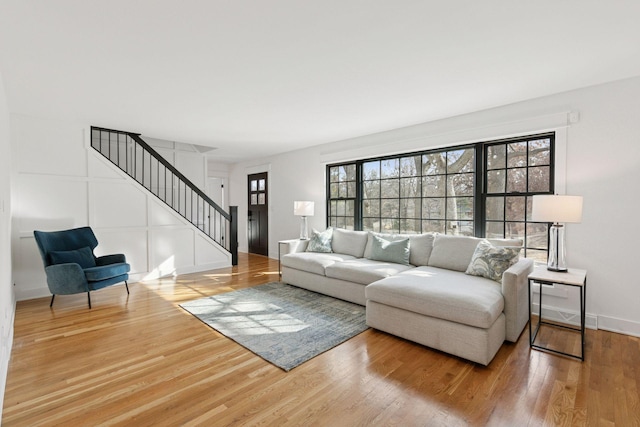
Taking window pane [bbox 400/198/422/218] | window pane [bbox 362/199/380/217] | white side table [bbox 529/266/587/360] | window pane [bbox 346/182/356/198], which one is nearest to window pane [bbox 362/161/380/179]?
window pane [bbox 346/182/356/198]

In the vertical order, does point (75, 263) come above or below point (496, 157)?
below

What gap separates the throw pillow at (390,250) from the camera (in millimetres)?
3893

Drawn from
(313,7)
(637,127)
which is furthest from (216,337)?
(637,127)

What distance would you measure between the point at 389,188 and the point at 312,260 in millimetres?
1729

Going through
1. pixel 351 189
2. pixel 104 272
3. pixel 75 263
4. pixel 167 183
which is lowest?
pixel 104 272

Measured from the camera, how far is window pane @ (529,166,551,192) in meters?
3.32

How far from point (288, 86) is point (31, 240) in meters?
4.07

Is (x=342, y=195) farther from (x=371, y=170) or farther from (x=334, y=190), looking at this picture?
(x=371, y=170)

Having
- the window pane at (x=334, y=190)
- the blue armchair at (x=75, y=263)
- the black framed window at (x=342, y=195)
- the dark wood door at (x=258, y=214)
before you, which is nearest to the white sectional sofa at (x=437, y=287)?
the black framed window at (x=342, y=195)

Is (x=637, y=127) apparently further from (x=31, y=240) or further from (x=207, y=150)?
(x=31, y=240)

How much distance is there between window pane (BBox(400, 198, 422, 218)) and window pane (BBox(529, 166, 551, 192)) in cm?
139

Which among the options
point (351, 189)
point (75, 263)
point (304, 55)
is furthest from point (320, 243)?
point (75, 263)

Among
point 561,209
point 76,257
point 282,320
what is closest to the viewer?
point 561,209

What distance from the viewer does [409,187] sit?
455 centimetres
